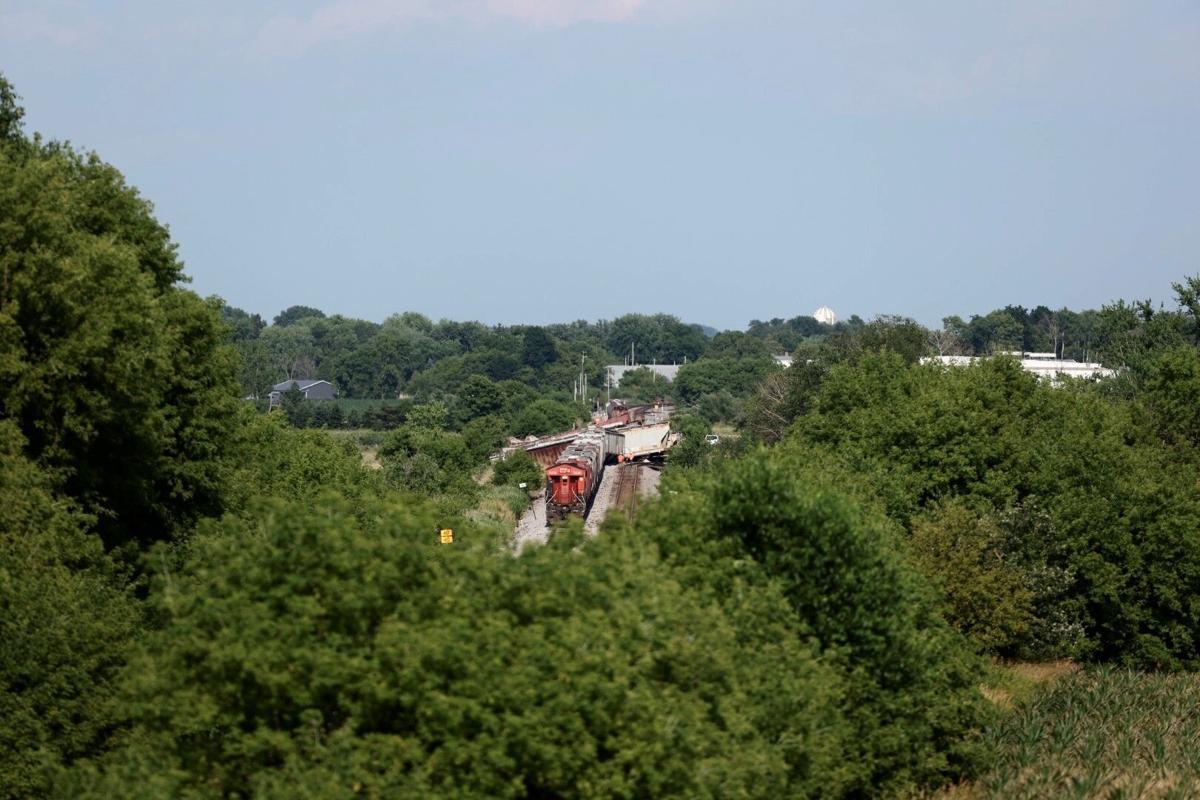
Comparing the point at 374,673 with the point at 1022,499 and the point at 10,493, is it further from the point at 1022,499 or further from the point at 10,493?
the point at 1022,499

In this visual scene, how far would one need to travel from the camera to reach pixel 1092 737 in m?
31.7

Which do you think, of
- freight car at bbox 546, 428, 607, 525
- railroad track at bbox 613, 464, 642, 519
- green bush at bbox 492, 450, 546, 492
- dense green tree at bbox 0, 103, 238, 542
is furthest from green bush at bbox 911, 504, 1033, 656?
green bush at bbox 492, 450, 546, 492

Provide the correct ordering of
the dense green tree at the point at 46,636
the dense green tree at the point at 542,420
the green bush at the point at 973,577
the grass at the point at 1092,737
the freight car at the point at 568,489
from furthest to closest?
the dense green tree at the point at 542,420
the freight car at the point at 568,489
the green bush at the point at 973,577
the grass at the point at 1092,737
the dense green tree at the point at 46,636

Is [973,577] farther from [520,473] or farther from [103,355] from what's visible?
[520,473]

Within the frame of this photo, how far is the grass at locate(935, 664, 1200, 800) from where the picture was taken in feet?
87.5

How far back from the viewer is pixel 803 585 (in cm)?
2462

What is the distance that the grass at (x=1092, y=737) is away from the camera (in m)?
26.7

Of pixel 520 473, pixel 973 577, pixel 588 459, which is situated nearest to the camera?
pixel 973 577

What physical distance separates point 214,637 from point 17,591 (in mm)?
10961

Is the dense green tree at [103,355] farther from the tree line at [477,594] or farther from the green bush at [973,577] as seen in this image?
the green bush at [973,577]

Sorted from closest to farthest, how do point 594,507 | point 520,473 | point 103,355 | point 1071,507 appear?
point 103,355
point 1071,507
point 594,507
point 520,473

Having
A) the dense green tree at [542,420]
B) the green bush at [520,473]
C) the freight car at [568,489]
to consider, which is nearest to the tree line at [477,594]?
the freight car at [568,489]

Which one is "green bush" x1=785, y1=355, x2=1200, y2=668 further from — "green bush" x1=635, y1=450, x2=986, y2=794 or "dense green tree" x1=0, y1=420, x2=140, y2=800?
"dense green tree" x1=0, y1=420, x2=140, y2=800

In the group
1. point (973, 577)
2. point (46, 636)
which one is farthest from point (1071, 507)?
point (46, 636)
